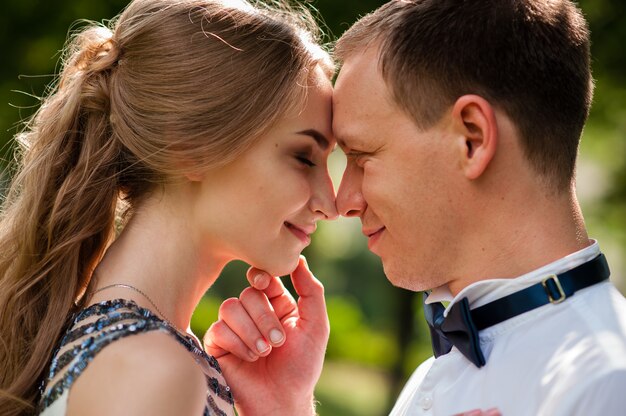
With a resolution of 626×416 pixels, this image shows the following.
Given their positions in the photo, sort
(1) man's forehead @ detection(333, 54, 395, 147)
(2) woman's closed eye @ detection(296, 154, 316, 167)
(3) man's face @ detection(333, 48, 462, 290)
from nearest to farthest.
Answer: (3) man's face @ detection(333, 48, 462, 290), (1) man's forehead @ detection(333, 54, 395, 147), (2) woman's closed eye @ detection(296, 154, 316, 167)

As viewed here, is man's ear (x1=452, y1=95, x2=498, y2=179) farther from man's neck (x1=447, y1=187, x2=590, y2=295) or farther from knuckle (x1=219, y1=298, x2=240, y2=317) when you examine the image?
knuckle (x1=219, y1=298, x2=240, y2=317)

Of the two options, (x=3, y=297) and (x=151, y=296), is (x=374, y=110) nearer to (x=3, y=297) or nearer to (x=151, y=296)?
(x=151, y=296)

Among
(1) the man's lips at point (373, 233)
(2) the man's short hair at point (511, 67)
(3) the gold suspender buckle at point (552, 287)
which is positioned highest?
(2) the man's short hair at point (511, 67)

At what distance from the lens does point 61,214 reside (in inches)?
124

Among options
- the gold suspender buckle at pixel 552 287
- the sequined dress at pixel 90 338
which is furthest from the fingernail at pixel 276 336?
the gold suspender buckle at pixel 552 287

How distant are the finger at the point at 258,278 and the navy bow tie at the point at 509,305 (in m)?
0.86

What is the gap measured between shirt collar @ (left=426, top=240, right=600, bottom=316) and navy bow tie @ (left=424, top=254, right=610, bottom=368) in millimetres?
17

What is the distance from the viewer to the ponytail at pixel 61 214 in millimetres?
3082

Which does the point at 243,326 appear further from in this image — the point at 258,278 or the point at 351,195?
the point at 351,195

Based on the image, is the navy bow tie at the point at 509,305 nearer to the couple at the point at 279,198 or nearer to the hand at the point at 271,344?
the couple at the point at 279,198

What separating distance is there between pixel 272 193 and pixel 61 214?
811 millimetres

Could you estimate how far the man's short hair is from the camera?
2773 mm

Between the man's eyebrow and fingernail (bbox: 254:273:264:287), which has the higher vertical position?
the man's eyebrow

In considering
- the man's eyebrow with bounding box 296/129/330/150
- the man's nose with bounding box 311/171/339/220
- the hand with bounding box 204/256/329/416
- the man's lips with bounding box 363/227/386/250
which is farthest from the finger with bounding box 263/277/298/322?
the man's eyebrow with bounding box 296/129/330/150
